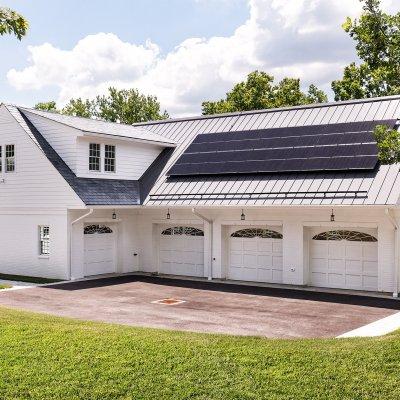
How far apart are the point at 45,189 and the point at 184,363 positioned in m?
15.0

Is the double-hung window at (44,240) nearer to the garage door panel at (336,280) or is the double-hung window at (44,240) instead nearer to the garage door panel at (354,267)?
the garage door panel at (336,280)

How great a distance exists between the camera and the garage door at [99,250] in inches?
911

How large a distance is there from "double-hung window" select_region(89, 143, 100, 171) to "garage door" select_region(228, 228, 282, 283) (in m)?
6.43

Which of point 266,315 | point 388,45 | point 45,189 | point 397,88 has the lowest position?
point 266,315

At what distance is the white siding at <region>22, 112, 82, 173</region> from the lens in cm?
2275

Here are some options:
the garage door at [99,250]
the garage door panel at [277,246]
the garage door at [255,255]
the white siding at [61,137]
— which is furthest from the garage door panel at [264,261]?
the white siding at [61,137]

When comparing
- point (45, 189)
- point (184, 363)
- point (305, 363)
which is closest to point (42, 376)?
point (184, 363)

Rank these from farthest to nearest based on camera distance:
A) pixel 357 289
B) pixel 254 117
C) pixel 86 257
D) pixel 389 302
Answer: pixel 254 117, pixel 86 257, pixel 357 289, pixel 389 302

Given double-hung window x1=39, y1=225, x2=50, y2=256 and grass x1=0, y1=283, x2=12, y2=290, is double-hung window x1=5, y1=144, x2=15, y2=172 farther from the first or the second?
grass x1=0, y1=283, x2=12, y2=290

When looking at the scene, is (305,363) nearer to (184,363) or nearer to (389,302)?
(184,363)

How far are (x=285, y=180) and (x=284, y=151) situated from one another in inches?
65.1

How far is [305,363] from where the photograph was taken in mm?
9195

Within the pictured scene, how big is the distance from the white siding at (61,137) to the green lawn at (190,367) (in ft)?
41.4

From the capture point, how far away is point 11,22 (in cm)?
1082
